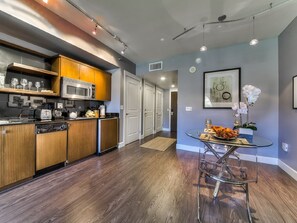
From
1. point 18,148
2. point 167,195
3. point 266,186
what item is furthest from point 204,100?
point 18,148

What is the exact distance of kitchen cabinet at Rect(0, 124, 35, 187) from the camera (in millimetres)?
1656

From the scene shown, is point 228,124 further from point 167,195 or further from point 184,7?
point 184,7

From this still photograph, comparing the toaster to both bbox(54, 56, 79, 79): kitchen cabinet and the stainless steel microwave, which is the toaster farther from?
bbox(54, 56, 79, 79): kitchen cabinet

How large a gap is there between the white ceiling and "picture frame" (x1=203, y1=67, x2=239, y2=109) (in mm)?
648

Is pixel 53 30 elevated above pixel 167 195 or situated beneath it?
elevated above

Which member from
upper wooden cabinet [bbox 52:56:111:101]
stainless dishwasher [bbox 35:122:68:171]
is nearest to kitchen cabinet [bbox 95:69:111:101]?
upper wooden cabinet [bbox 52:56:111:101]

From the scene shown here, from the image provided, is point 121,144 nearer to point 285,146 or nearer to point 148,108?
point 148,108

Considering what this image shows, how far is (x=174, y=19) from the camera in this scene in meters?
2.16

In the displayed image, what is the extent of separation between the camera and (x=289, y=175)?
218cm

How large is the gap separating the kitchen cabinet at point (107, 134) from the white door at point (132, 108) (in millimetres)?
554

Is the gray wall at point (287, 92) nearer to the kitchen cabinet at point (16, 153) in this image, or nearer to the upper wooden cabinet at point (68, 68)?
the upper wooden cabinet at point (68, 68)

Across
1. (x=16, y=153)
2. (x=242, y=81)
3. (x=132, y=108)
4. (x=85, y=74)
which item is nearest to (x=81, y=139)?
(x=16, y=153)

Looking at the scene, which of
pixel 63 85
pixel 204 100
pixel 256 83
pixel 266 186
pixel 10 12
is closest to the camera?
pixel 10 12

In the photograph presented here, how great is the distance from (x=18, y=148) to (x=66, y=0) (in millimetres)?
2105
